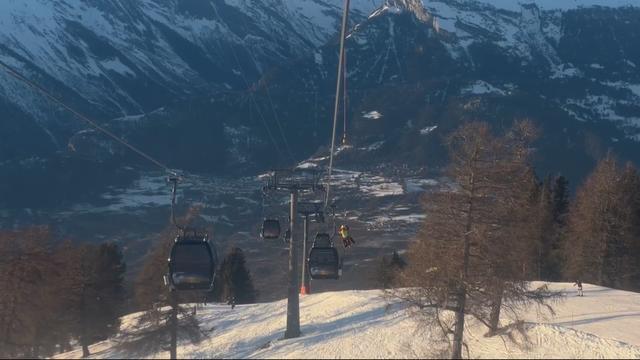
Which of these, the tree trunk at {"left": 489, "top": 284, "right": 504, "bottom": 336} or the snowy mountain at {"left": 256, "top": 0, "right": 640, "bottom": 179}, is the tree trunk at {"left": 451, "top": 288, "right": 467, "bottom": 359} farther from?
the snowy mountain at {"left": 256, "top": 0, "right": 640, "bottom": 179}

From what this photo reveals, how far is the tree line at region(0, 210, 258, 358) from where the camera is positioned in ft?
76.4

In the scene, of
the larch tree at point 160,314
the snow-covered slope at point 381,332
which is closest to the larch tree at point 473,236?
the snow-covered slope at point 381,332

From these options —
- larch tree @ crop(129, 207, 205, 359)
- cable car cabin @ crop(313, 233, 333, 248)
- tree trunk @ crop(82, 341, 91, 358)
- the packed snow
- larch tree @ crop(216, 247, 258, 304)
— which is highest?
the packed snow

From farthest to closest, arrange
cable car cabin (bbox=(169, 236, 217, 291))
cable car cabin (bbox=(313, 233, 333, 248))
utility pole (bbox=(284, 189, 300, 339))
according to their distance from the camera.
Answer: utility pole (bbox=(284, 189, 300, 339))
cable car cabin (bbox=(313, 233, 333, 248))
cable car cabin (bbox=(169, 236, 217, 291))

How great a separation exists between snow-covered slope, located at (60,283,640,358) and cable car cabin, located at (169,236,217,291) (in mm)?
2660

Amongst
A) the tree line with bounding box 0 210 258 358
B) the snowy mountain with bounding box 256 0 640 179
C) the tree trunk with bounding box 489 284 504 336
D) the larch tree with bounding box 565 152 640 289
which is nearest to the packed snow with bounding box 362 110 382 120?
the snowy mountain with bounding box 256 0 640 179

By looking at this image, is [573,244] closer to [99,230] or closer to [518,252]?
[518,252]

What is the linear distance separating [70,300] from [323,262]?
27.2 feet

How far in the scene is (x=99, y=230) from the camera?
293 feet

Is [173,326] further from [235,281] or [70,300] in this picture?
[235,281]

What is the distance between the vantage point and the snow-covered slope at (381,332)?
22.5 metres

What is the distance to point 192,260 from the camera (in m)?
20.4

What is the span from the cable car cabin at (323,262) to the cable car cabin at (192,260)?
6534 millimetres

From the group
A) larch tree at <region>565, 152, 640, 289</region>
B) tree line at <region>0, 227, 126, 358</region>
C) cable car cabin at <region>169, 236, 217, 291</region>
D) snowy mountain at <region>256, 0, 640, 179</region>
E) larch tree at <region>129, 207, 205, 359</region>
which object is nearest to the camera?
cable car cabin at <region>169, 236, 217, 291</region>
